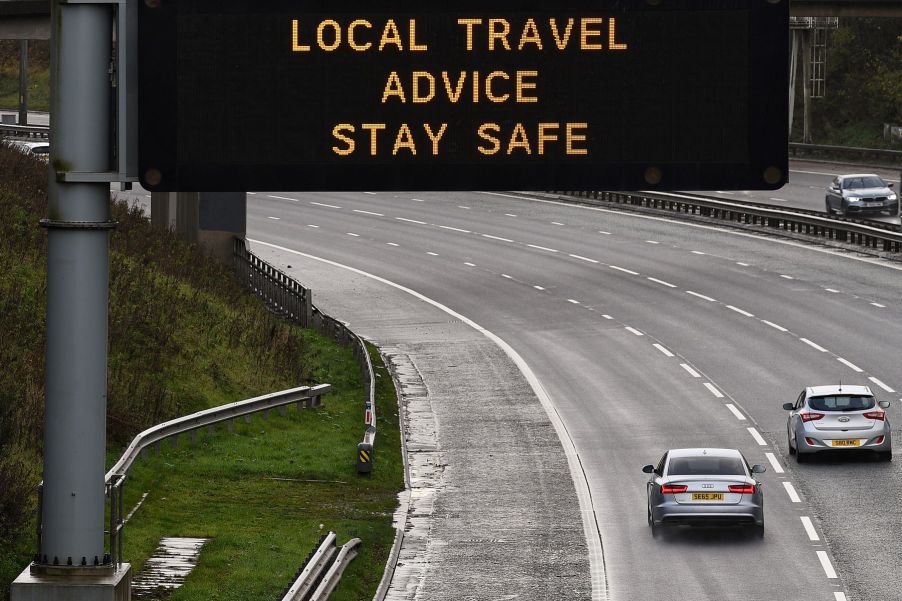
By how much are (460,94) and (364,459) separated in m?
21.0

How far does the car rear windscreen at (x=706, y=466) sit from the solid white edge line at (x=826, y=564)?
2.00 m

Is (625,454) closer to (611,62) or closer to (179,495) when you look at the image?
(179,495)

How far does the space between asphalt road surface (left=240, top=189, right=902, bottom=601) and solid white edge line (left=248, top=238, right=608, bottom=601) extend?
0.14m

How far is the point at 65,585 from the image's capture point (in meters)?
13.0

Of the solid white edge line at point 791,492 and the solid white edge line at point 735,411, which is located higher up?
the solid white edge line at point 735,411

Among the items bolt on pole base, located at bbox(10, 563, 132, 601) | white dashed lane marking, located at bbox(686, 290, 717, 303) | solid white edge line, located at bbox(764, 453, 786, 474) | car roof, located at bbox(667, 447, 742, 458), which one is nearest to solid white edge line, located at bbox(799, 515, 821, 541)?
car roof, located at bbox(667, 447, 742, 458)

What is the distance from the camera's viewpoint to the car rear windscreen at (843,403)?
34.8 meters

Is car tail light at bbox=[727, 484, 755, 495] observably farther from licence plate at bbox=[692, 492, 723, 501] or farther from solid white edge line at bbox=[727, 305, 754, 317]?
solid white edge line at bbox=[727, 305, 754, 317]

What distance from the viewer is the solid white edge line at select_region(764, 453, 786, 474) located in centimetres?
3436

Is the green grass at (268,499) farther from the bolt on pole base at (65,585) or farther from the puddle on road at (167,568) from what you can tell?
the bolt on pole base at (65,585)

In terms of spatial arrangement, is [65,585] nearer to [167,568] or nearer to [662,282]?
[167,568]

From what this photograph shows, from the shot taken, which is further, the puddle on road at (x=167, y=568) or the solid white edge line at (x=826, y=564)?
the solid white edge line at (x=826, y=564)

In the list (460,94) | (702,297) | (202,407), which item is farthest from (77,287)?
(702,297)

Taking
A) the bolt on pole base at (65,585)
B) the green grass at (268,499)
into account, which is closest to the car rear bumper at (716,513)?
the green grass at (268,499)
